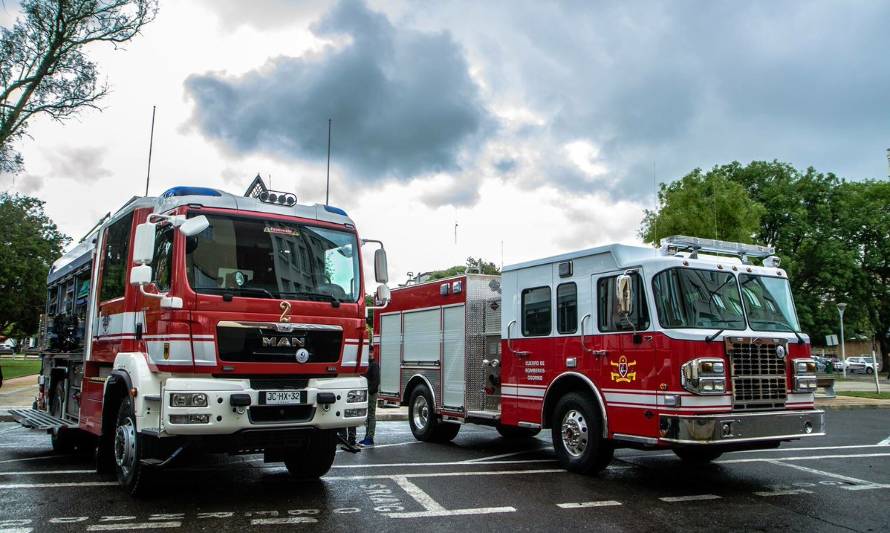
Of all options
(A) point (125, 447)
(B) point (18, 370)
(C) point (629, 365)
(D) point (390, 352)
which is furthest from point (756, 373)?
(B) point (18, 370)

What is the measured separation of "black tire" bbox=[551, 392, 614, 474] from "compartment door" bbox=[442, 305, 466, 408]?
8.03ft

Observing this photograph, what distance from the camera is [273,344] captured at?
24.2 ft

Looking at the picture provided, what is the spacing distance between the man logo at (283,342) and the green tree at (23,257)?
39.8 metres

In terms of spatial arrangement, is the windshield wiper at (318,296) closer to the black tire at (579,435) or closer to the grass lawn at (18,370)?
the black tire at (579,435)

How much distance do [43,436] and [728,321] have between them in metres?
11.8

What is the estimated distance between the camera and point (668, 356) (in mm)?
8125

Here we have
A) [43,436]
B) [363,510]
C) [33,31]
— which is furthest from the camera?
[33,31]

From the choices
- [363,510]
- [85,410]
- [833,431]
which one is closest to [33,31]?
[85,410]

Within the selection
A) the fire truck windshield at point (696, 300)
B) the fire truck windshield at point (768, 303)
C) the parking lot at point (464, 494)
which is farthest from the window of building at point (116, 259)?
the fire truck windshield at point (768, 303)

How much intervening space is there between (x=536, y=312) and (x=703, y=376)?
3.02m

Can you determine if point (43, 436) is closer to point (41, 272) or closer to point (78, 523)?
point (78, 523)

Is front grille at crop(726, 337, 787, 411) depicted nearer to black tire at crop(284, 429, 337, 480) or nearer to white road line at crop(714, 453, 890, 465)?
white road line at crop(714, 453, 890, 465)

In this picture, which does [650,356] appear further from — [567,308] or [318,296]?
[318,296]

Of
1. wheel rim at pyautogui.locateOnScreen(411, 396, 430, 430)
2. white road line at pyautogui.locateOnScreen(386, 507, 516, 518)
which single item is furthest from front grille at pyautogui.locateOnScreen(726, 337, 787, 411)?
wheel rim at pyautogui.locateOnScreen(411, 396, 430, 430)
